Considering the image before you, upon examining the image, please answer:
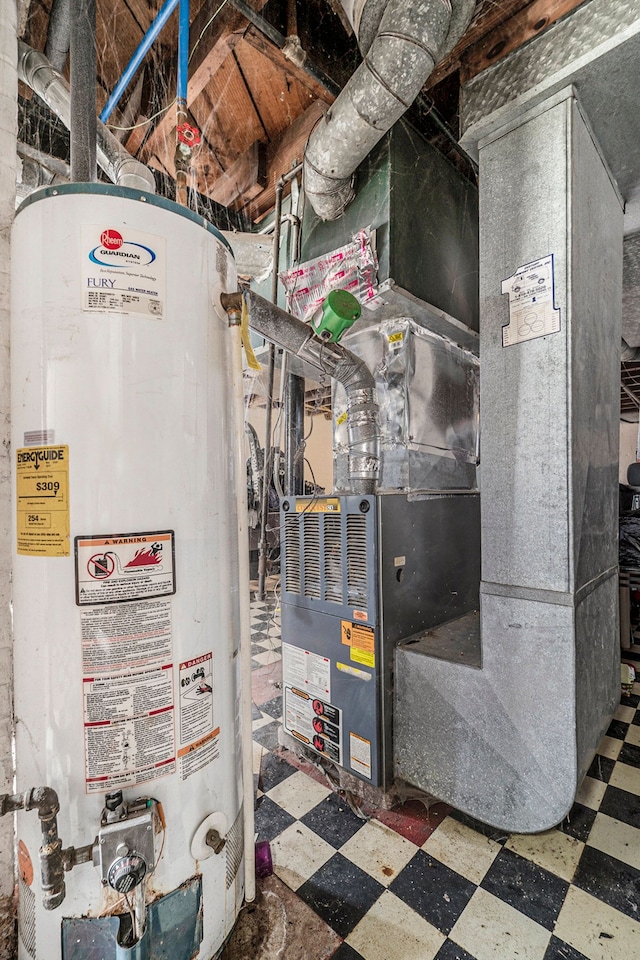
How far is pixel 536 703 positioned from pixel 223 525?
1.10 m

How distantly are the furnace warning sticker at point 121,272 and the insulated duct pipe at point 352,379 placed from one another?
0.75m

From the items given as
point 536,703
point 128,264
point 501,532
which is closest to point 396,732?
point 536,703

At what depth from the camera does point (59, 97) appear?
1494mm

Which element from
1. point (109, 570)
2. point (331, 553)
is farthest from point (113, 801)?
point (331, 553)

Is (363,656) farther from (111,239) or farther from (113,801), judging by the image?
(111,239)

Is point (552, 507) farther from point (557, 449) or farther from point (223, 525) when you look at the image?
point (223, 525)

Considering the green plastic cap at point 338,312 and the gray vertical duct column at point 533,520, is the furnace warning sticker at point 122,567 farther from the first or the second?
the green plastic cap at point 338,312

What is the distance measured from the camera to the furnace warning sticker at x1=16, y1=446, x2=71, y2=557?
0.79 meters

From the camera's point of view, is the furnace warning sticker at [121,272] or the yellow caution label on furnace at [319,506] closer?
the furnace warning sticker at [121,272]

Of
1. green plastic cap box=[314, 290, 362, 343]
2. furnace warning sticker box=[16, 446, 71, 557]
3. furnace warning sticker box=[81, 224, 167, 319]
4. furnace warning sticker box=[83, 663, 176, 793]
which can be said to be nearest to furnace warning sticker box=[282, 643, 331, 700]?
furnace warning sticker box=[83, 663, 176, 793]

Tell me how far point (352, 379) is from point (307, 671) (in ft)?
4.19

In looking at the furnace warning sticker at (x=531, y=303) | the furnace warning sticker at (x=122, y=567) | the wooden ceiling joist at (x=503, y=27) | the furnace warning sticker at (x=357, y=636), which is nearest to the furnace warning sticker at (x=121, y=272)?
the furnace warning sticker at (x=122, y=567)

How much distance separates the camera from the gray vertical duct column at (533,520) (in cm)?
127

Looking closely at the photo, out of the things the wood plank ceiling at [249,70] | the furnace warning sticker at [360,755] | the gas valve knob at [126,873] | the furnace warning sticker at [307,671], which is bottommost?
the furnace warning sticker at [360,755]
